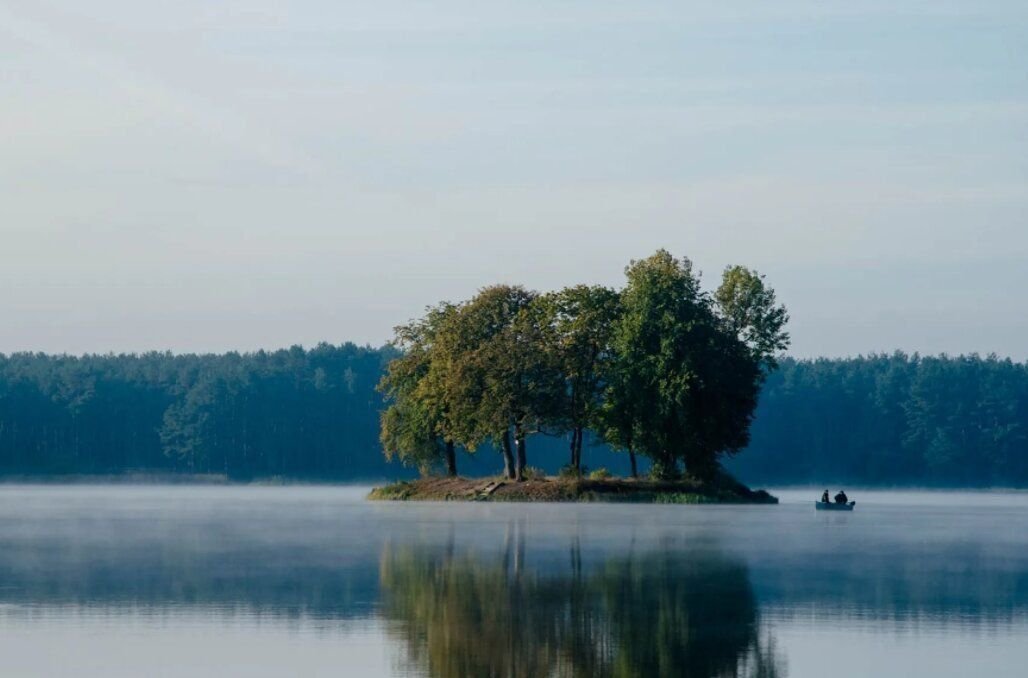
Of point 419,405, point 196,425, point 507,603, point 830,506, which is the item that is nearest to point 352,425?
point 196,425

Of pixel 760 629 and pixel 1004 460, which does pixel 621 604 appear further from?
pixel 1004 460

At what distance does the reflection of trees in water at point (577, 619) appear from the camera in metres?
20.0

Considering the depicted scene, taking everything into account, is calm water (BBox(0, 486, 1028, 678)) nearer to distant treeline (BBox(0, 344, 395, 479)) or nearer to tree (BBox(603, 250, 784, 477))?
tree (BBox(603, 250, 784, 477))

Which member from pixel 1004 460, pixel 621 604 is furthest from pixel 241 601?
pixel 1004 460

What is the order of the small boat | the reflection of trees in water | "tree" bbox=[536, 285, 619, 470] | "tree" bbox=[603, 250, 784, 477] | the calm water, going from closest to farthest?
1. the reflection of trees in water
2. the calm water
3. the small boat
4. "tree" bbox=[603, 250, 784, 477]
5. "tree" bbox=[536, 285, 619, 470]

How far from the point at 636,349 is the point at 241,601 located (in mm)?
58857

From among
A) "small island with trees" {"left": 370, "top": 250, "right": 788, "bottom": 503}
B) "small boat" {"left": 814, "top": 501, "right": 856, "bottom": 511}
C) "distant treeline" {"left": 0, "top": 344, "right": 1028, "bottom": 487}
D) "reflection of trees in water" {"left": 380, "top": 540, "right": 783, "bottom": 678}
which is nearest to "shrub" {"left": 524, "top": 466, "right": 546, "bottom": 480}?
"small island with trees" {"left": 370, "top": 250, "right": 788, "bottom": 503}

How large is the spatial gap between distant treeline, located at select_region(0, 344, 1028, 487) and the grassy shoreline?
259ft

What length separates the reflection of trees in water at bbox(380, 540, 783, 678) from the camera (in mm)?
19984

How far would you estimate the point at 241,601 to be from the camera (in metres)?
27.2

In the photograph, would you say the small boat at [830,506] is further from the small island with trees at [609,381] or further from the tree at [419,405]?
the tree at [419,405]

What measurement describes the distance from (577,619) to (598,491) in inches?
2346

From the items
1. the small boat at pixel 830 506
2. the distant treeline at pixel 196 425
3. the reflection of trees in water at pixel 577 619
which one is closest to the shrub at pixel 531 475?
the small boat at pixel 830 506

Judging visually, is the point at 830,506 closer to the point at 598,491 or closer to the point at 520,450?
the point at 598,491
